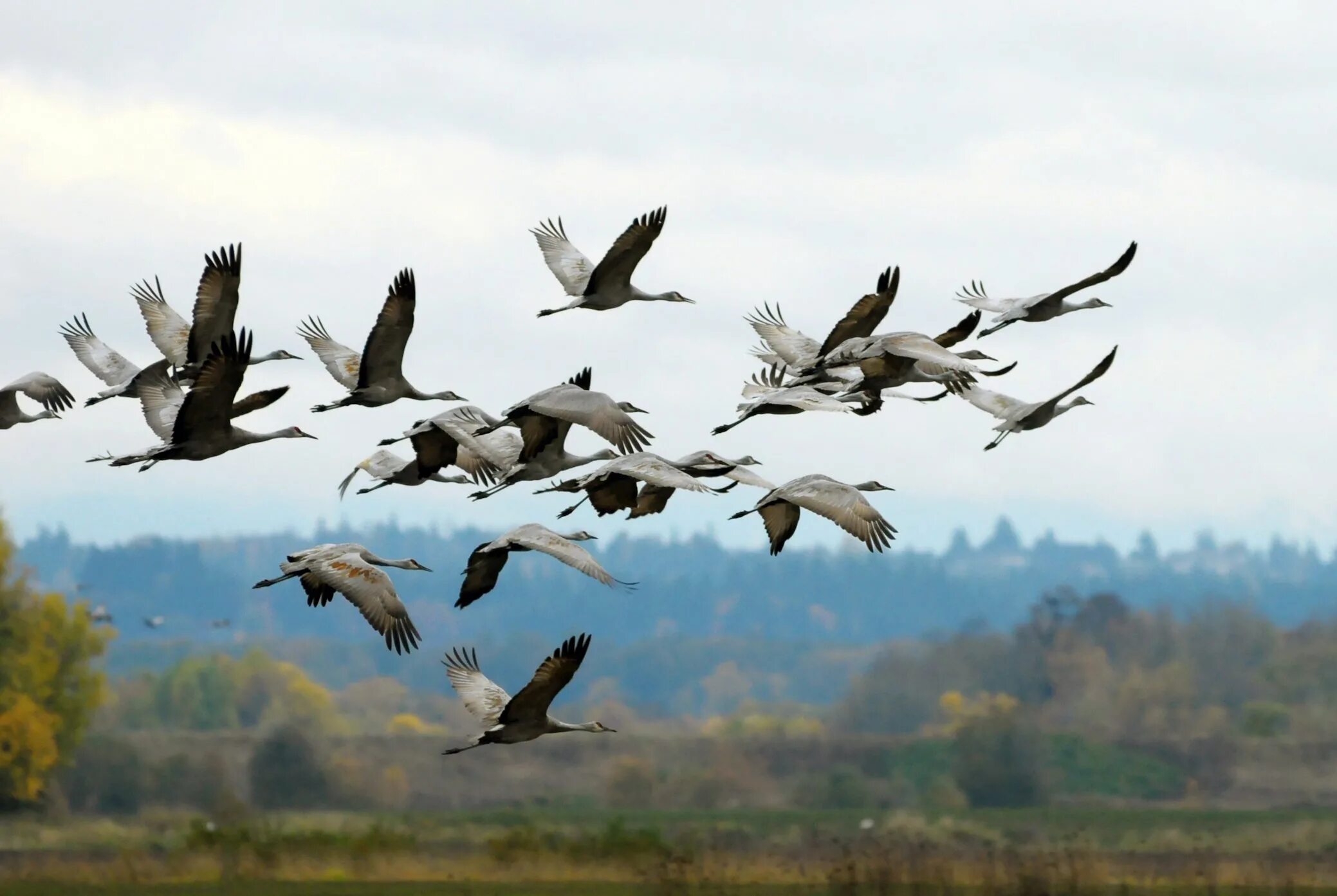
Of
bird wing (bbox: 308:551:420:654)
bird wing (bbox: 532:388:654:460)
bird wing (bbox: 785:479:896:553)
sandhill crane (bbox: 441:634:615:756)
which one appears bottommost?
sandhill crane (bbox: 441:634:615:756)

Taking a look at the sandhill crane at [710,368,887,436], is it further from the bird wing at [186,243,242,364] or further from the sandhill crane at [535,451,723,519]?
the bird wing at [186,243,242,364]

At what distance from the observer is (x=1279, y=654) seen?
256 ft

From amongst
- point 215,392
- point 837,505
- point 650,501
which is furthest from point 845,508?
point 215,392

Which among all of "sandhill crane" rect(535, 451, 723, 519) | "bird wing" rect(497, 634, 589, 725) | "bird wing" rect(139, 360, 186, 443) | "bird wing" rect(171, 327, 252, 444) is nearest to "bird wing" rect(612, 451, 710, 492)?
"sandhill crane" rect(535, 451, 723, 519)

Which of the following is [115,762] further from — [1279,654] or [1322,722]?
[1279,654]

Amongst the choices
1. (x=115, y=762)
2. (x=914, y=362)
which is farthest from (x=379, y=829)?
(x=914, y=362)

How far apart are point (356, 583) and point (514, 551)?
1393mm

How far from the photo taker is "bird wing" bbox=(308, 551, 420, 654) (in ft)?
57.2

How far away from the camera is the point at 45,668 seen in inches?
2320

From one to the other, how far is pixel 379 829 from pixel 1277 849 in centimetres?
1863

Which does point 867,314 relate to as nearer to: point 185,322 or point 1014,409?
point 1014,409

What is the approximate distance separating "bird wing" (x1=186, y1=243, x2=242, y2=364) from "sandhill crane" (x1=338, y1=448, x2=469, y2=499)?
171 centimetres

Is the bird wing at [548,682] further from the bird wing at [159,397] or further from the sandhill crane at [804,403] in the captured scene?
the bird wing at [159,397]

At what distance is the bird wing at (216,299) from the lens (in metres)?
19.2
